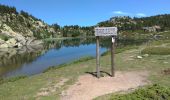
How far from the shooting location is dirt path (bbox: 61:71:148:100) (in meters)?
18.3

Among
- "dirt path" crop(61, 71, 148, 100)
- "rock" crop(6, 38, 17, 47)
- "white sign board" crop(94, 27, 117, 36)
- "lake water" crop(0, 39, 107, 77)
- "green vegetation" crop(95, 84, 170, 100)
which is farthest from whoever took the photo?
"rock" crop(6, 38, 17, 47)

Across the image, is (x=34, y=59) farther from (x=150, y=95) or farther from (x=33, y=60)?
(x=150, y=95)

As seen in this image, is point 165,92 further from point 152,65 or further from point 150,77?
point 152,65

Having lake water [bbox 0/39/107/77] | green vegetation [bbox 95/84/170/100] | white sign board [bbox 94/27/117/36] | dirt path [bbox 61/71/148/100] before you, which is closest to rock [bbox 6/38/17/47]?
lake water [bbox 0/39/107/77]

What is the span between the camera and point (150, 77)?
895 inches

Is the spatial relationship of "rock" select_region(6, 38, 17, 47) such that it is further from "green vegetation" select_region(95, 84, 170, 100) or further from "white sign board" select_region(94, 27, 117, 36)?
"green vegetation" select_region(95, 84, 170, 100)

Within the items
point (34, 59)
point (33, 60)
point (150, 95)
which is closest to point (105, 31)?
point (150, 95)

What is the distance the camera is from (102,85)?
2033 centimetres

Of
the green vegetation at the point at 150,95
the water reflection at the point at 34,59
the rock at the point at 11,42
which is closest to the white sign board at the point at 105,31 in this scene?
the green vegetation at the point at 150,95

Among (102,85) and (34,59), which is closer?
(102,85)

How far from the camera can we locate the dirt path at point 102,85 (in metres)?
18.3

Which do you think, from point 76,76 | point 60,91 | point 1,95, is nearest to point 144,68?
point 76,76

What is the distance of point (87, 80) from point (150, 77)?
14.8ft

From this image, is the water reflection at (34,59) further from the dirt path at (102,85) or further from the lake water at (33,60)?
the dirt path at (102,85)
